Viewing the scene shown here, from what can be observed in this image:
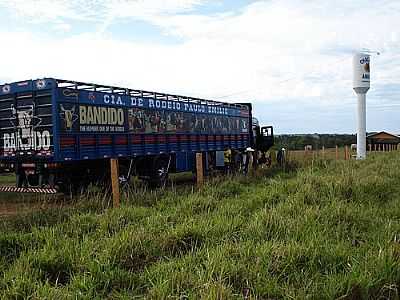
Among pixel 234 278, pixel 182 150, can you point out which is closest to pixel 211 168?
pixel 182 150

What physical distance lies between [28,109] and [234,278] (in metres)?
9.30

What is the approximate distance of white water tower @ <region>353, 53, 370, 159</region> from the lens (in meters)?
31.2

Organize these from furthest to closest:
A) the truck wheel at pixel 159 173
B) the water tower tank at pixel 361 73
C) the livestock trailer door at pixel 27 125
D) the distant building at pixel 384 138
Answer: the distant building at pixel 384 138
the water tower tank at pixel 361 73
the truck wheel at pixel 159 173
the livestock trailer door at pixel 27 125

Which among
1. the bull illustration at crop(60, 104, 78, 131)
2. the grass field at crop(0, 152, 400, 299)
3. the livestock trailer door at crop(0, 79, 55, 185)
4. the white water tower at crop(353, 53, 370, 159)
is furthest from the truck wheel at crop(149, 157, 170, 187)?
the white water tower at crop(353, 53, 370, 159)

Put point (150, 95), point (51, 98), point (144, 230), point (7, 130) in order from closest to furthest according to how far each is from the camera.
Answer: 1. point (144, 230)
2. point (51, 98)
3. point (7, 130)
4. point (150, 95)

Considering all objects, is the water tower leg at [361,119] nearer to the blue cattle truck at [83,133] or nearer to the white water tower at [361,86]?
the white water tower at [361,86]

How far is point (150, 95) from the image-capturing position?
52.5 ft

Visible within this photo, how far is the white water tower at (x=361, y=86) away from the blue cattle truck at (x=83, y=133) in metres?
17.3

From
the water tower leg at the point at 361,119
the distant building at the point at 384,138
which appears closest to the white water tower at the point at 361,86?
the water tower leg at the point at 361,119

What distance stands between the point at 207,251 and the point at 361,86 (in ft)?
91.3

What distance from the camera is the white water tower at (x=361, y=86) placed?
31188 millimetres

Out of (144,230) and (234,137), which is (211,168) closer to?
(234,137)

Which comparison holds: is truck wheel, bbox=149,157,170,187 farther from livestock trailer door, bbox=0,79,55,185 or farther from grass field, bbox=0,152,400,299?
grass field, bbox=0,152,400,299

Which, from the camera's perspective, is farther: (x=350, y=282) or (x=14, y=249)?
(x=14, y=249)
